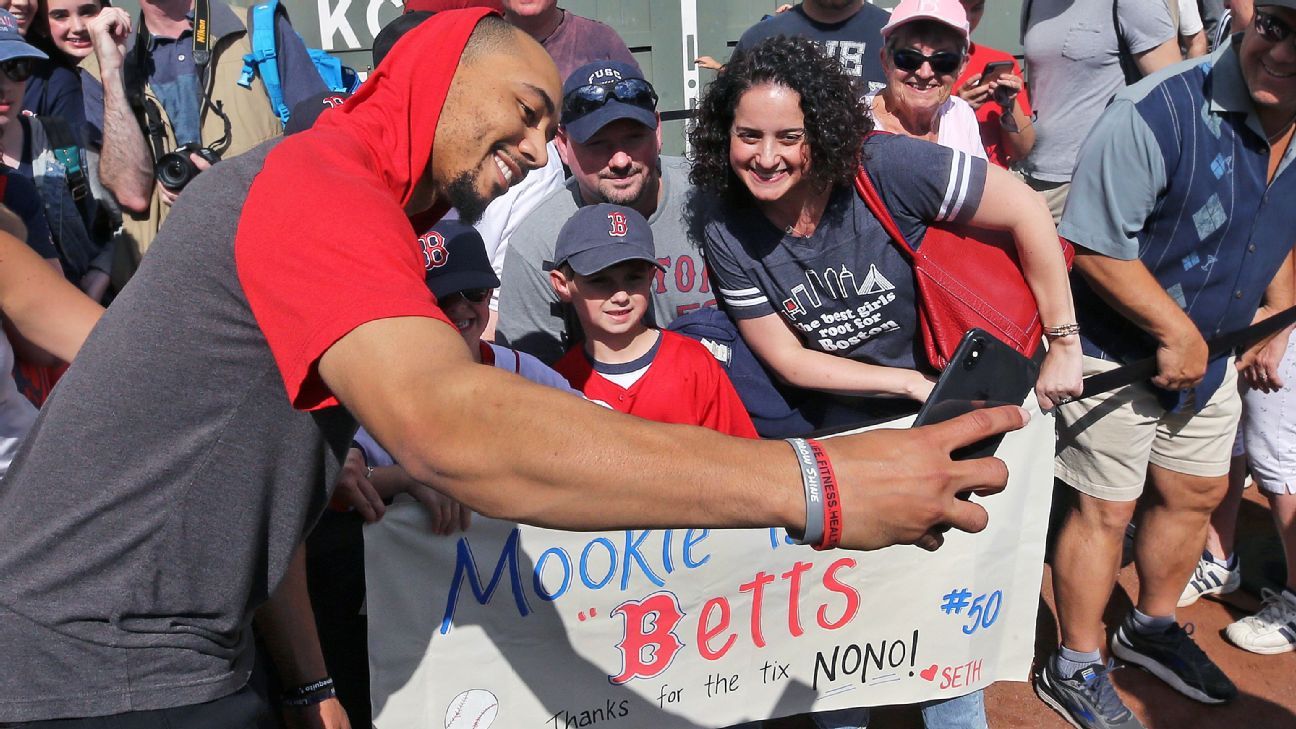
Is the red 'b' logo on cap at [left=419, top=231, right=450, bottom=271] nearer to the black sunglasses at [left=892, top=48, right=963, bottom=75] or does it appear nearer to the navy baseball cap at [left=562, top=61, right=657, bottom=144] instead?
the navy baseball cap at [left=562, top=61, right=657, bottom=144]

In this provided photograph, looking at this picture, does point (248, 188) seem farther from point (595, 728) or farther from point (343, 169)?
point (595, 728)

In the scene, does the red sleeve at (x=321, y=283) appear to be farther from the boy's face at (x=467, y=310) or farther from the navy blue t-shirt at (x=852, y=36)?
the navy blue t-shirt at (x=852, y=36)

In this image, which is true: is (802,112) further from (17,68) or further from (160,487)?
(17,68)

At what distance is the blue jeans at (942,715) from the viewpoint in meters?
3.45

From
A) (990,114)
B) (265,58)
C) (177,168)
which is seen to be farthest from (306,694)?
(990,114)

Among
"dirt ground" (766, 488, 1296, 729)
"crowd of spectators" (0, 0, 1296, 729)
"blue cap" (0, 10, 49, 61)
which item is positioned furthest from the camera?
"dirt ground" (766, 488, 1296, 729)

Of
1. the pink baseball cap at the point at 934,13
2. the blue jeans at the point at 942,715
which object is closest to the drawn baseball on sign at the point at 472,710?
the blue jeans at the point at 942,715

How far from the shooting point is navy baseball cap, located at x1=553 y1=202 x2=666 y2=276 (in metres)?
3.04

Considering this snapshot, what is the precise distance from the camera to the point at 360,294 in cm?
118

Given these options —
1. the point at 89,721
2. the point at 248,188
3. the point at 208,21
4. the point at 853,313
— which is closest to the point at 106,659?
the point at 89,721

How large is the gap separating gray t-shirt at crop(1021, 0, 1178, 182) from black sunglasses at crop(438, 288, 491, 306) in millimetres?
3187

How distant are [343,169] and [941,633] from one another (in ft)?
8.53

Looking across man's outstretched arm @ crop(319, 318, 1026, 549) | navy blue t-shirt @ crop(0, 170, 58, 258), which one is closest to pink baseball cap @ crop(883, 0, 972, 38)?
navy blue t-shirt @ crop(0, 170, 58, 258)

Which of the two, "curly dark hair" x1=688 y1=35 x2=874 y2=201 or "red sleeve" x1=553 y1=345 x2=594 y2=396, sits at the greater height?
"curly dark hair" x1=688 y1=35 x2=874 y2=201
